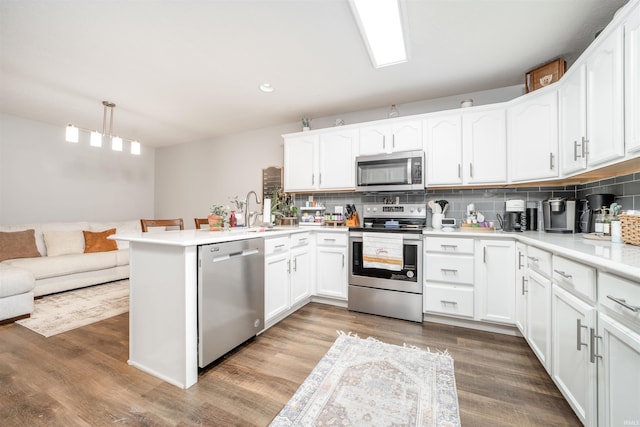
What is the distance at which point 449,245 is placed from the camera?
247 cm

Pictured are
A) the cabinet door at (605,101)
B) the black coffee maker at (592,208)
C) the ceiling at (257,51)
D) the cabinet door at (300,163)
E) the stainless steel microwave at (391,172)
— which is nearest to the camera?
the cabinet door at (605,101)

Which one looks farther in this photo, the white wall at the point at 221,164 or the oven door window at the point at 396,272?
the white wall at the point at 221,164

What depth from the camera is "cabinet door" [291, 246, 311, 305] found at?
2713mm

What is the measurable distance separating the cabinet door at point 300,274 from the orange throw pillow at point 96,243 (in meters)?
3.30

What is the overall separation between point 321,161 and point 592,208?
8.58 feet

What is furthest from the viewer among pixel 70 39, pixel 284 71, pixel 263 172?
pixel 263 172

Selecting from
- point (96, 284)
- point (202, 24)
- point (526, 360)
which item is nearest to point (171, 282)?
point (202, 24)

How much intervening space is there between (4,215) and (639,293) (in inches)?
247

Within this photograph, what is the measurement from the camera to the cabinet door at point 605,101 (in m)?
1.39

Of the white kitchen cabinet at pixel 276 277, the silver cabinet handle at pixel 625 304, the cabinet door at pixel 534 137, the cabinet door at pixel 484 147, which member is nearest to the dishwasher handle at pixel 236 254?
the white kitchen cabinet at pixel 276 277

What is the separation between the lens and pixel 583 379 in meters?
1.16

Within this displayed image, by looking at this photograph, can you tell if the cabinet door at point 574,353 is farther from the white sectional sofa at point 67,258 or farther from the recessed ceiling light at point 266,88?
the white sectional sofa at point 67,258

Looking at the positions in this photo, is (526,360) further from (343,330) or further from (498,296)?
(343,330)

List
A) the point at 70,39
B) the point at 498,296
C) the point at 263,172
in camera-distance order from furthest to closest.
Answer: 1. the point at 263,172
2. the point at 498,296
3. the point at 70,39
